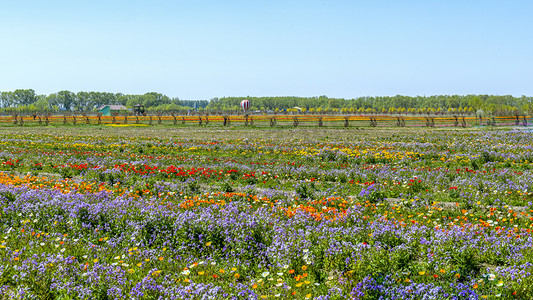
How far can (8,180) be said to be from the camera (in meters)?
13.6

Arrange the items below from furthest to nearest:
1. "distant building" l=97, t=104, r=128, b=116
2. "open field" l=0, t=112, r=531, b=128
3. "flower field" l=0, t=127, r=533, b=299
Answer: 1. "distant building" l=97, t=104, r=128, b=116
2. "open field" l=0, t=112, r=531, b=128
3. "flower field" l=0, t=127, r=533, b=299

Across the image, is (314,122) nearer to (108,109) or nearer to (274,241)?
(274,241)

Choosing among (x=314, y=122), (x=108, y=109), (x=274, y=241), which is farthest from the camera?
(x=108, y=109)

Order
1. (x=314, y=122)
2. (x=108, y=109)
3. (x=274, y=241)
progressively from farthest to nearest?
1. (x=108, y=109)
2. (x=314, y=122)
3. (x=274, y=241)

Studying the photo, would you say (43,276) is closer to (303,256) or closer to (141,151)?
(303,256)

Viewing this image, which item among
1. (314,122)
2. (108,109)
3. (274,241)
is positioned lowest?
(274,241)

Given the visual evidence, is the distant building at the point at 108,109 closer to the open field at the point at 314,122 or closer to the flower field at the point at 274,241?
the open field at the point at 314,122

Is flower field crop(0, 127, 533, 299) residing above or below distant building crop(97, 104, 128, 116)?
below

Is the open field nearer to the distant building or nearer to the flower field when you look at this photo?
the flower field

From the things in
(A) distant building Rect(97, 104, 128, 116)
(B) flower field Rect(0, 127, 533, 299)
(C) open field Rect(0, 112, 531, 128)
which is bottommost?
(B) flower field Rect(0, 127, 533, 299)

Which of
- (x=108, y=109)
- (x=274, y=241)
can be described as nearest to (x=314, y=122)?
(x=274, y=241)

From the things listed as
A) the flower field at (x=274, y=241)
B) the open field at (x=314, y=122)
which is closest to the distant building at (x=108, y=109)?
the open field at (x=314, y=122)

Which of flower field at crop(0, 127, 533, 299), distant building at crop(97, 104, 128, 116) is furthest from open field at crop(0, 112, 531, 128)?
distant building at crop(97, 104, 128, 116)

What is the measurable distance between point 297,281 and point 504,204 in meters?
7.31
